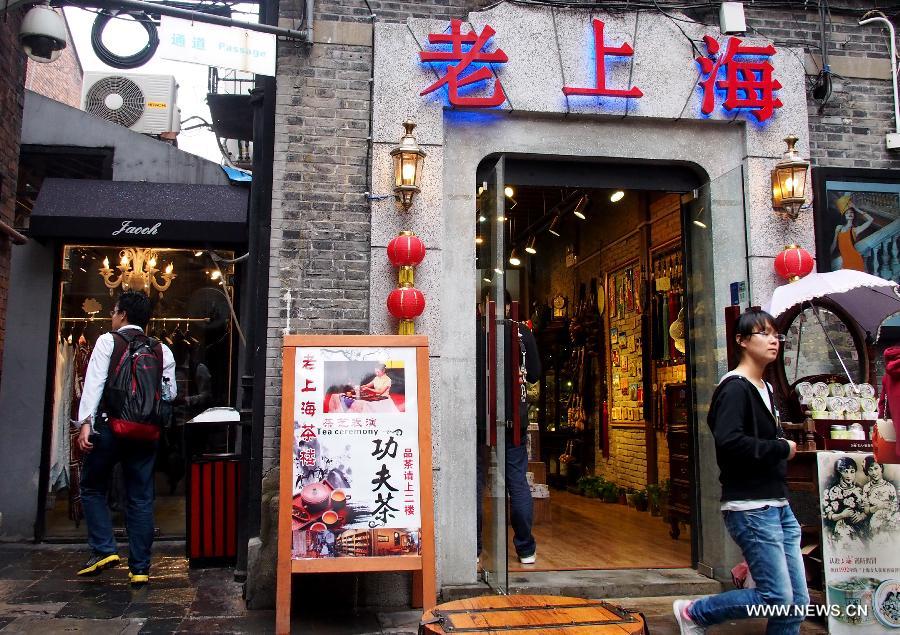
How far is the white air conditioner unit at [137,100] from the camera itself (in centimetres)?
1042

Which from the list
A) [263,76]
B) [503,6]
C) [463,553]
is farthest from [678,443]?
[263,76]

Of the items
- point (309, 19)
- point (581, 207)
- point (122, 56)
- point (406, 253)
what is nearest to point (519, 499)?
point (406, 253)

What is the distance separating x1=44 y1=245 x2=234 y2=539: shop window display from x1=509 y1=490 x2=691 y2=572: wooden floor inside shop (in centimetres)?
333

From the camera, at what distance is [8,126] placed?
7148mm

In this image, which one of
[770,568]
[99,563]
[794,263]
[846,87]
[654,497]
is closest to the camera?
[770,568]

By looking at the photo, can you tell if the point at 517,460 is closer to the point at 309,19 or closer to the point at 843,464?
the point at 843,464

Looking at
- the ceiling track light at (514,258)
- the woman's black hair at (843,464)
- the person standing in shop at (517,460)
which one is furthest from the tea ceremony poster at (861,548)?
the ceiling track light at (514,258)

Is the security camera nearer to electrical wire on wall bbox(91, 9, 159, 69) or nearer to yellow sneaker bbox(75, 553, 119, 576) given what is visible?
electrical wire on wall bbox(91, 9, 159, 69)

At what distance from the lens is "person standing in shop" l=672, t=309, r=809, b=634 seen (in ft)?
12.1

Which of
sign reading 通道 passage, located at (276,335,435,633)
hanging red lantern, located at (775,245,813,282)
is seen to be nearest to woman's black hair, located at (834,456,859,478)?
hanging red lantern, located at (775,245,813,282)

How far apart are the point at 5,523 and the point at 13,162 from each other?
3464mm

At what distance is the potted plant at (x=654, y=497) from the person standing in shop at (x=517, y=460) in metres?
2.79

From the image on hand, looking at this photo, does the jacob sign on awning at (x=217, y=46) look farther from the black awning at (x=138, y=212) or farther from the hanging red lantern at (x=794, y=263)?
the hanging red lantern at (x=794, y=263)

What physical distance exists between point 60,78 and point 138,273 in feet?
32.4
